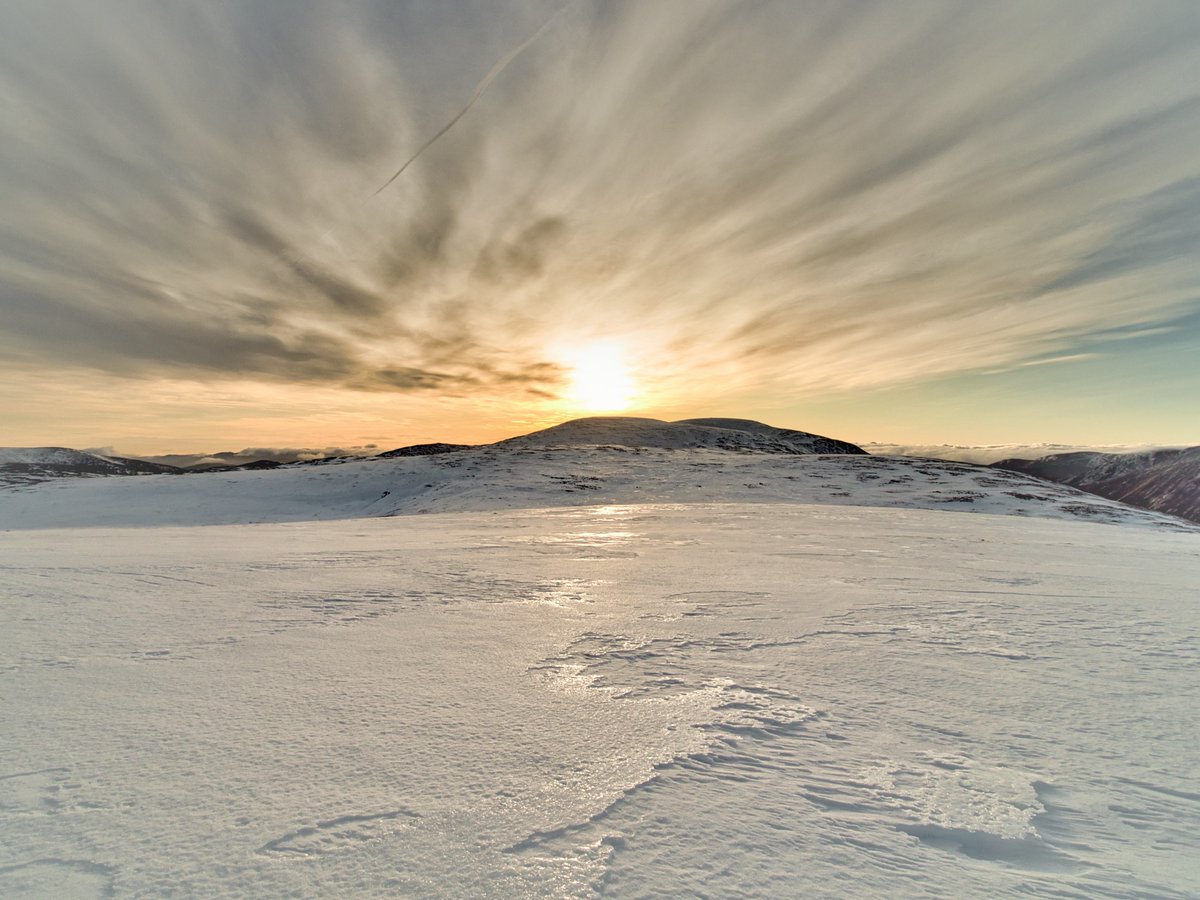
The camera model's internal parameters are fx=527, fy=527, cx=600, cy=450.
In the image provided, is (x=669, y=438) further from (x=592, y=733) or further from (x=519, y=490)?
(x=592, y=733)

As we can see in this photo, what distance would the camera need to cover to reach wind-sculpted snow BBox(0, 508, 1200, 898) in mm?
1768

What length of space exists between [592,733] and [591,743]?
0.10 m

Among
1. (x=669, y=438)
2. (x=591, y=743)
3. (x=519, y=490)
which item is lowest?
(x=591, y=743)

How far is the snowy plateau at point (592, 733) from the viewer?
1773 mm

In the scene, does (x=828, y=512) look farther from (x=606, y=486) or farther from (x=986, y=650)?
(x=986, y=650)

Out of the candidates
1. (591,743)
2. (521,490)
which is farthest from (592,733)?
(521,490)

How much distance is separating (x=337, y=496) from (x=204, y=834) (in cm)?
3008

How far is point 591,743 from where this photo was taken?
8.32ft

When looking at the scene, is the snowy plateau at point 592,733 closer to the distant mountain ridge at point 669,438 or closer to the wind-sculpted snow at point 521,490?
the wind-sculpted snow at point 521,490

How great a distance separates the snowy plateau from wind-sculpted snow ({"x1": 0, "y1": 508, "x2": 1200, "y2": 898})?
14mm

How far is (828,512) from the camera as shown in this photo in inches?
723

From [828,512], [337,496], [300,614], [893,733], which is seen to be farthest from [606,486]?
[893,733]

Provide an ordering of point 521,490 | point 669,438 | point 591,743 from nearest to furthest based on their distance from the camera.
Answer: point 591,743 < point 521,490 < point 669,438

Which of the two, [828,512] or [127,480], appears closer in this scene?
[828,512]
